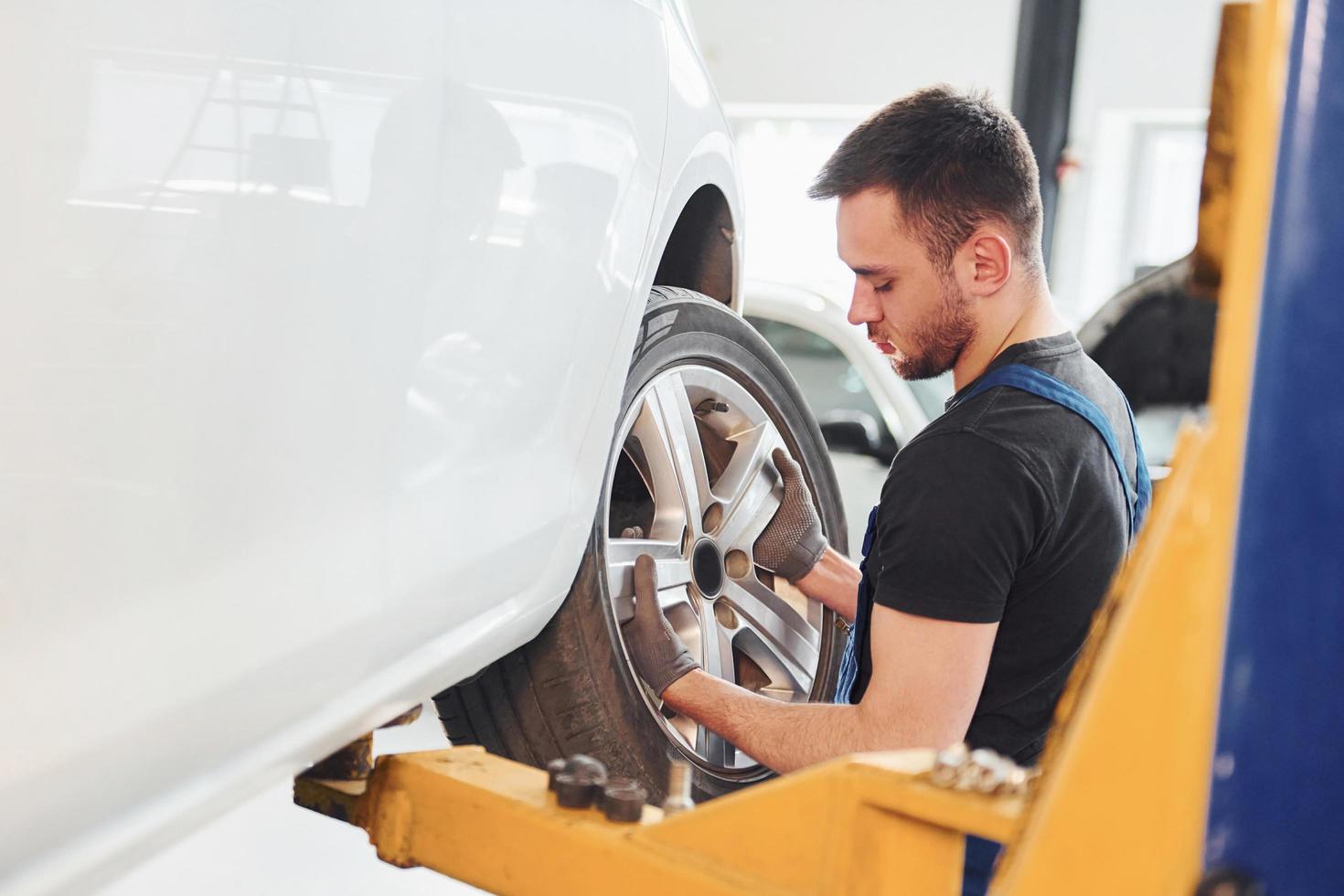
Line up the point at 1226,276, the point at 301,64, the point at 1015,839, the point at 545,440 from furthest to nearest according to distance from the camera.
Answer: the point at 545,440 → the point at 301,64 → the point at 1015,839 → the point at 1226,276

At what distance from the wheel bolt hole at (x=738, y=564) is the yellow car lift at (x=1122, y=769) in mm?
883

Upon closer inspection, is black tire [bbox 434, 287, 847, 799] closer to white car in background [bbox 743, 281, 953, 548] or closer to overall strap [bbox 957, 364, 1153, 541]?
overall strap [bbox 957, 364, 1153, 541]

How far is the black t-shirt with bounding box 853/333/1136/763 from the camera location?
1.55m

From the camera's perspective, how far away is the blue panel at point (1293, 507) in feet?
2.62

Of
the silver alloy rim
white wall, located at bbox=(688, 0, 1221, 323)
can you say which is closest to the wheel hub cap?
the silver alloy rim

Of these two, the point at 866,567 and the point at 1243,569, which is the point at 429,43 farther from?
the point at 866,567

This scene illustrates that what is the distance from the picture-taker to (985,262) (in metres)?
1.77

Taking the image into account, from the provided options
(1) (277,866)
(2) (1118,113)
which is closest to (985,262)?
(1) (277,866)

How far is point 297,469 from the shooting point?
1068mm

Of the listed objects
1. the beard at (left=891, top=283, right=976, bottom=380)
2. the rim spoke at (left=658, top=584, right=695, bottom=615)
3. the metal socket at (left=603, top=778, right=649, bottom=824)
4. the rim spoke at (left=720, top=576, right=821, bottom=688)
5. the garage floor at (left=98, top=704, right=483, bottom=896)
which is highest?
the beard at (left=891, top=283, right=976, bottom=380)

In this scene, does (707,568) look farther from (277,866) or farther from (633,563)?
(277,866)

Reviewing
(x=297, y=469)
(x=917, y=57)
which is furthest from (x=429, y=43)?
(x=917, y=57)

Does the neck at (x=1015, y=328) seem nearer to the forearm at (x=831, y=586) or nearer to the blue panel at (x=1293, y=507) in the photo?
the forearm at (x=831, y=586)

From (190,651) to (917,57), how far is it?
1124 cm
